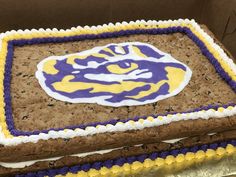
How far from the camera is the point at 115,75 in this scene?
67.2 inches

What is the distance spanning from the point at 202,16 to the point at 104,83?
1.17 m

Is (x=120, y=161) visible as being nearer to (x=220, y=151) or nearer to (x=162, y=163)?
(x=162, y=163)

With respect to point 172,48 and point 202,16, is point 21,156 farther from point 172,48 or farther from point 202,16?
point 202,16

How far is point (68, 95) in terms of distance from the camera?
1591 mm

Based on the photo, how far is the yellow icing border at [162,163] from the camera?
1.48 m

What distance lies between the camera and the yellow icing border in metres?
1.48

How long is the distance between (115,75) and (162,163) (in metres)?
0.42

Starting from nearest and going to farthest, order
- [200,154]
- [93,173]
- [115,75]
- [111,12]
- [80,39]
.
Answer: [93,173], [200,154], [115,75], [80,39], [111,12]

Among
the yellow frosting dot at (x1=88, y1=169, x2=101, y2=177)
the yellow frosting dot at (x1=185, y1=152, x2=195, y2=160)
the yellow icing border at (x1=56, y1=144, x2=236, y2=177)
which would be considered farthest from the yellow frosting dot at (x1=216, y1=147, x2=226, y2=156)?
the yellow frosting dot at (x1=88, y1=169, x2=101, y2=177)

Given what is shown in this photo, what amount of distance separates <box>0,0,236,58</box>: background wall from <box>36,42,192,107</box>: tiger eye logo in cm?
55

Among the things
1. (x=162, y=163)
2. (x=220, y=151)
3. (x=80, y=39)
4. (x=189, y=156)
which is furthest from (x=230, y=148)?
(x=80, y=39)

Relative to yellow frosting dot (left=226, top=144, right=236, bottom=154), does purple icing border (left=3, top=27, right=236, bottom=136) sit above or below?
above

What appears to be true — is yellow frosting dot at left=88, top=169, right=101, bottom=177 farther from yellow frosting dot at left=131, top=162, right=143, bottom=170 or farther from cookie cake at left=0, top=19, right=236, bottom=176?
yellow frosting dot at left=131, top=162, right=143, bottom=170

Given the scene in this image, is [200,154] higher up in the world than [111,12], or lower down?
lower down
